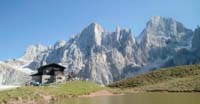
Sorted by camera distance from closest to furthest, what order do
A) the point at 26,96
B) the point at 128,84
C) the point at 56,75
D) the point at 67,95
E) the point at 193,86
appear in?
the point at 26,96 → the point at 67,95 → the point at 193,86 → the point at 56,75 → the point at 128,84

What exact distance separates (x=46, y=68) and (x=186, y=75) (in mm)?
48238

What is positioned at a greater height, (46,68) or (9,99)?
(46,68)

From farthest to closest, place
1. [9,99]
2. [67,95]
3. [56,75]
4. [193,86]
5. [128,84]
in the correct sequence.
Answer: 1. [128,84]
2. [56,75]
3. [193,86]
4. [67,95]
5. [9,99]

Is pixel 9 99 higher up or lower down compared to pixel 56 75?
lower down

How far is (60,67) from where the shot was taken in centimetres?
10656

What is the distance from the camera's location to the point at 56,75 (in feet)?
343

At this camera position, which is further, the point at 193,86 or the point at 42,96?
the point at 193,86

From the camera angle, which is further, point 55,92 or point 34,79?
point 34,79

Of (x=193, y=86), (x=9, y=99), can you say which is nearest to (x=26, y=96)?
(x=9, y=99)

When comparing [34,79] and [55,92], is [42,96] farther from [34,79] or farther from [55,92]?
[34,79]

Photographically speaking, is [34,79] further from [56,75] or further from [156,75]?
[156,75]

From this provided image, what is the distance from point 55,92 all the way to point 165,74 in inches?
2298

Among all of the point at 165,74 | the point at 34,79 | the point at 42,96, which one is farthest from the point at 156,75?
the point at 42,96

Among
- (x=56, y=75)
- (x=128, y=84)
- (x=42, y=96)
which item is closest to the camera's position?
(x=42, y=96)
